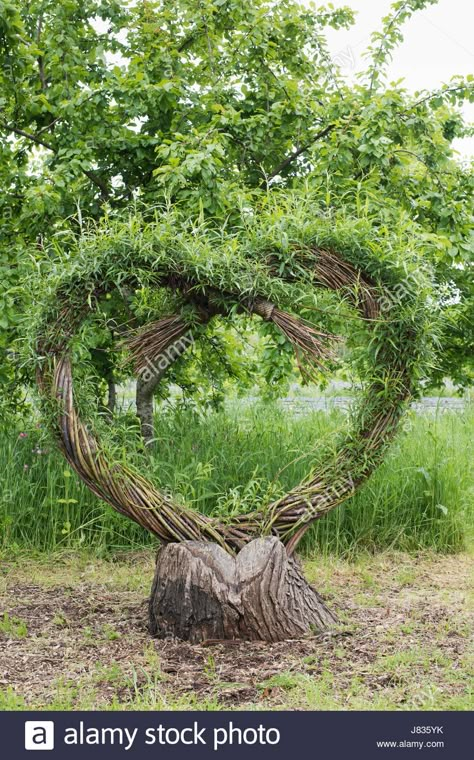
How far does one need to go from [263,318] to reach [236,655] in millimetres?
1529

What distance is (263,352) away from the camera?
18.2 ft

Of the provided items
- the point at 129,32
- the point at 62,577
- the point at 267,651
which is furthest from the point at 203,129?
the point at 267,651

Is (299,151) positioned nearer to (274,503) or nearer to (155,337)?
(155,337)

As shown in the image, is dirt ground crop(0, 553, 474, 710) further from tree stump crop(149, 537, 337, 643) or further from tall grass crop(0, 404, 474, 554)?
tall grass crop(0, 404, 474, 554)

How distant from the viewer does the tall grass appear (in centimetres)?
567

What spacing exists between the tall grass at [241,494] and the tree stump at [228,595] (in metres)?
1.41

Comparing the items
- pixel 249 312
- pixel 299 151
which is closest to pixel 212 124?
pixel 299 151

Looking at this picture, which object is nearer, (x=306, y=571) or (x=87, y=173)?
(x=306, y=571)

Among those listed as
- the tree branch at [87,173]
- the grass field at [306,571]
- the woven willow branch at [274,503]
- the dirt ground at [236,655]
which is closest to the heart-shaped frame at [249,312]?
the woven willow branch at [274,503]

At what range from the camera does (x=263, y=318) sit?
13.6ft

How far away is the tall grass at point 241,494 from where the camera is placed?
5.67 meters

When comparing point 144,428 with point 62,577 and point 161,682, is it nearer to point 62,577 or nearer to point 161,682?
point 62,577

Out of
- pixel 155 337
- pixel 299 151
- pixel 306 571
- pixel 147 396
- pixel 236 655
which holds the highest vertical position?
pixel 299 151

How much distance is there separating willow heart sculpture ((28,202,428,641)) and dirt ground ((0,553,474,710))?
20 cm
